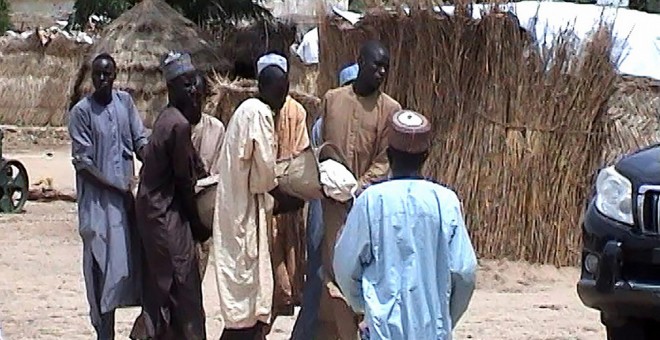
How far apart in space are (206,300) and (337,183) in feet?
11.6

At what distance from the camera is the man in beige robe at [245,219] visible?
6.49m

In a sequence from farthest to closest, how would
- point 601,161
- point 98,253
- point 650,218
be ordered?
point 601,161, point 98,253, point 650,218

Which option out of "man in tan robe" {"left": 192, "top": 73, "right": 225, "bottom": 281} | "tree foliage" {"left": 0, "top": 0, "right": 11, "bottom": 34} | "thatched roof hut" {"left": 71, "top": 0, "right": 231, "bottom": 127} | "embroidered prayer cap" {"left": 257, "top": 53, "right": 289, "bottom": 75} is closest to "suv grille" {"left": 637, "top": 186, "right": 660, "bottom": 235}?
"embroidered prayer cap" {"left": 257, "top": 53, "right": 289, "bottom": 75}

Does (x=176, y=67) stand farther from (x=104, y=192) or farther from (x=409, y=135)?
(x=409, y=135)

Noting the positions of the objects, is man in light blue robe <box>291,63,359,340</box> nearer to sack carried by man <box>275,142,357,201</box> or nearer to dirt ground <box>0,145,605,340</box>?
sack carried by man <box>275,142,357,201</box>

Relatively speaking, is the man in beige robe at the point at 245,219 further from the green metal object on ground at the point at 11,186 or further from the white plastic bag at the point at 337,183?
the green metal object on ground at the point at 11,186

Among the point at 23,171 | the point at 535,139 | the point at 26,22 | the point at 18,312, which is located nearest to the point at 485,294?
the point at 535,139

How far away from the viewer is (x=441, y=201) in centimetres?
461

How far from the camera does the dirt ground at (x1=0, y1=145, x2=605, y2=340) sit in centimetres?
869

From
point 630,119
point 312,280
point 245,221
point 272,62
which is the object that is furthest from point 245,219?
point 630,119

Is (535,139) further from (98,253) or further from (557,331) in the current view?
(98,253)

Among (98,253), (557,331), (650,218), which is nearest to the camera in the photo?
(650,218)

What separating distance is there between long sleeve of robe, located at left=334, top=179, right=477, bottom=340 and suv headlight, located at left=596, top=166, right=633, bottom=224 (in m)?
1.59

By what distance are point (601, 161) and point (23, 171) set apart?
7.46 m
